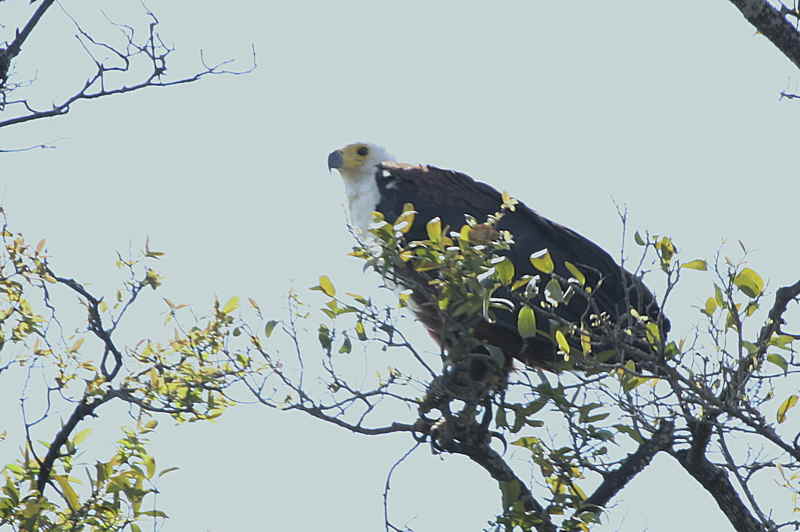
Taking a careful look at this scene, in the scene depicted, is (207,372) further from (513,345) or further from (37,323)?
(513,345)

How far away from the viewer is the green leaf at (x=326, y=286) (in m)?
3.96

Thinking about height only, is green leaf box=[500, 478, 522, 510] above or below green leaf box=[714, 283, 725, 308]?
below

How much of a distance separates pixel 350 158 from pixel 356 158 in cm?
3

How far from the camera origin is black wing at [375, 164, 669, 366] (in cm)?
549

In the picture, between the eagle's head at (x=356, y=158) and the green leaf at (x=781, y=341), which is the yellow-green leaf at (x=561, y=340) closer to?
the green leaf at (x=781, y=341)

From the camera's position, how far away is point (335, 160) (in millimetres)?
6859

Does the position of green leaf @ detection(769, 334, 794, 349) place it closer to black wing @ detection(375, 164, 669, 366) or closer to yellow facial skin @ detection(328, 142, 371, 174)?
black wing @ detection(375, 164, 669, 366)

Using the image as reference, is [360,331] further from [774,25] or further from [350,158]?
[350,158]

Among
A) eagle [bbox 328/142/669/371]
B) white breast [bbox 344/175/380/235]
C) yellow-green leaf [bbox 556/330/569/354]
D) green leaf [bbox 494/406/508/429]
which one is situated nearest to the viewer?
yellow-green leaf [bbox 556/330/569/354]

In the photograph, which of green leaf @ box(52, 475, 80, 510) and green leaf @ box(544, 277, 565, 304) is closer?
green leaf @ box(544, 277, 565, 304)

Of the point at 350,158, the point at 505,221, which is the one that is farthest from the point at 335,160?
the point at 505,221

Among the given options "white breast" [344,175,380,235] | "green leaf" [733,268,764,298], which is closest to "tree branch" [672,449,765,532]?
"green leaf" [733,268,764,298]

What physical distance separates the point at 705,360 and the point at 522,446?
712mm

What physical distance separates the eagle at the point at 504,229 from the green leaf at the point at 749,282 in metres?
1.38
